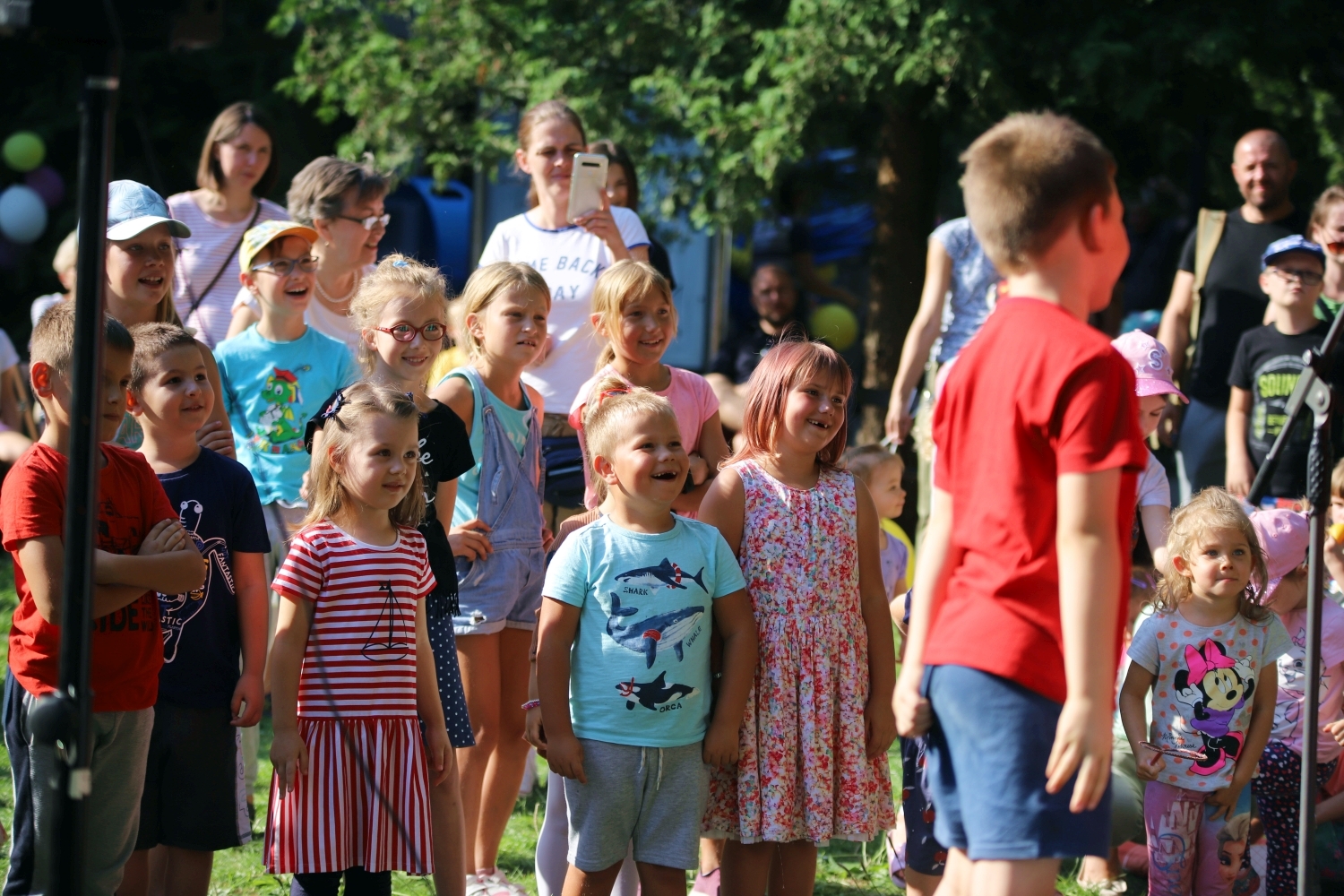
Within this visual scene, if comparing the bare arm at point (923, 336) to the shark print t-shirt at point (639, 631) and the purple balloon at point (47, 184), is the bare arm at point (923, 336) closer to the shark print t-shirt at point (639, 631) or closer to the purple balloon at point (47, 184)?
the shark print t-shirt at point (639, 631)

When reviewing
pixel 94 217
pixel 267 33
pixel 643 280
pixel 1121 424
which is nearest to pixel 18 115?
pixel 267 33

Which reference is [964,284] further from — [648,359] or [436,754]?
[436,754]

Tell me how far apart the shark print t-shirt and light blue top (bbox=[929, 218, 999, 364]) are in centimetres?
268

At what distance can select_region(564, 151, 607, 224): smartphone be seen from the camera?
15.8 ft

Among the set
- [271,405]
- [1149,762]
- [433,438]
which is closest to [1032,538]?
[1149,762]

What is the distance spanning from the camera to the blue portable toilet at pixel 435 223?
419 inches

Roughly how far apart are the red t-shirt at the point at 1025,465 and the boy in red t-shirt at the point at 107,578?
5.51 feet

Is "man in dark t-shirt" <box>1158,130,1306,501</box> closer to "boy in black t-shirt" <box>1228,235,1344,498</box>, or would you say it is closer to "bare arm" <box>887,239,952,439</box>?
"boy in black t-shirt" <box>1228,235,1344,498</box>

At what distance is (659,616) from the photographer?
10.9 ft

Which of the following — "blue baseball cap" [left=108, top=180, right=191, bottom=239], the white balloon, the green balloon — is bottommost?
"blue baseball cap" [left=108, top=180, right=191, bottom=239]

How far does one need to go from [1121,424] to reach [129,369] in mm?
2141

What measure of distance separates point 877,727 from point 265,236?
2462 mm

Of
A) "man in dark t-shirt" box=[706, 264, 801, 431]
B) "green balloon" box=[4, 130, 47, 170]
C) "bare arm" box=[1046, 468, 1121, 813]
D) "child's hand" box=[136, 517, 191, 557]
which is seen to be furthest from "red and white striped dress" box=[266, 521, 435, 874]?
"green balloon" box=[4, 130, 47, 170]

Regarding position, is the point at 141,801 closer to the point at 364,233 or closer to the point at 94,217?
the point at 94,217
